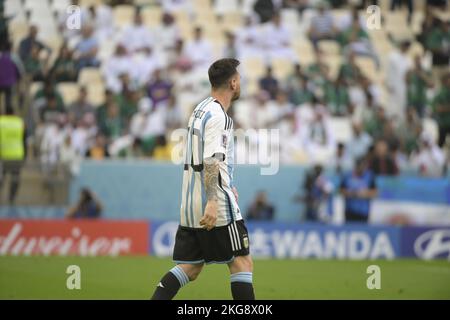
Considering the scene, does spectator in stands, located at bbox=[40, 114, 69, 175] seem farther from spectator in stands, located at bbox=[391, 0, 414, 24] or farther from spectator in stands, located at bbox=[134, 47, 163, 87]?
spectator in stands, located at bbox=[391, 0, 414, 24]

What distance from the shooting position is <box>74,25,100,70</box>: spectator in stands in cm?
2111

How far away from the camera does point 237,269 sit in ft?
27.0

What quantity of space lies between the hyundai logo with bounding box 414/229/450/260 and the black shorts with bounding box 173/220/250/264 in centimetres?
1128

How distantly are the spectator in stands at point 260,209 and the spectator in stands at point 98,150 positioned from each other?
3077mm

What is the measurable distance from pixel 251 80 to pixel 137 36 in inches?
110

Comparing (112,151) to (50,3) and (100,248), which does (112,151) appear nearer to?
(100,248)

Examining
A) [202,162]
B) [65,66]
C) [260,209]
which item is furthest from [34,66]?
[202,162]

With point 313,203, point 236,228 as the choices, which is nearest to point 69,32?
point 313,203

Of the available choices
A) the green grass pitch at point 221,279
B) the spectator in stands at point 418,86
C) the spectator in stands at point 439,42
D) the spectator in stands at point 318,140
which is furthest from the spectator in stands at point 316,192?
the spectator in stands at point 439,42

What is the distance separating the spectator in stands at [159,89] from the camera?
67.4 ft

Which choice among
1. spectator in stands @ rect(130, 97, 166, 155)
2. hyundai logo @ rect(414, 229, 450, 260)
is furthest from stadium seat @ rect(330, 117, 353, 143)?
spectator in stands @ rect(130, 97, 166, 155)

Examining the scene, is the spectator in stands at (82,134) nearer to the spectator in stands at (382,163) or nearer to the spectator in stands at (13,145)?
the spectator in stands at (13,145)

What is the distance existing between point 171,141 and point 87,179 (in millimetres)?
2128

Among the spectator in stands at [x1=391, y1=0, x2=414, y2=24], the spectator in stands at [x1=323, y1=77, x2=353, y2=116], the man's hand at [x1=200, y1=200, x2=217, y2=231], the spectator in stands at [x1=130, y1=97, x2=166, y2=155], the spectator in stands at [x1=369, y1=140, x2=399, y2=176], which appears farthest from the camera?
the spectator in stands at [x1=391, y1=0, x2=414, y2=24]
